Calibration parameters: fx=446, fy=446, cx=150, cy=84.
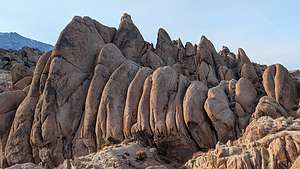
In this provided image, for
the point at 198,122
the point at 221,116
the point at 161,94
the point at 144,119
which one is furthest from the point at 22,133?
the point at 221,116

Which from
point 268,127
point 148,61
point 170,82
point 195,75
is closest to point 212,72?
point 195,75

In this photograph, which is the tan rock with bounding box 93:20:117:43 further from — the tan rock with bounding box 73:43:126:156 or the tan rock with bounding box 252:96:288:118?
the tan rock with bounding box 252:96:288:118

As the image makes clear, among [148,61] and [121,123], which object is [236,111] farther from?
[148,61]

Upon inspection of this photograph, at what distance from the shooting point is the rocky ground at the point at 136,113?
3547cm

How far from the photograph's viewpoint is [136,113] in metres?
44.8

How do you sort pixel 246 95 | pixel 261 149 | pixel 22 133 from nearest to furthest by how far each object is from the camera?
pixel 261 149, pixel 246 95, pixel 22 133

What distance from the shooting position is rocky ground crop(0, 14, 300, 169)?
116 feet

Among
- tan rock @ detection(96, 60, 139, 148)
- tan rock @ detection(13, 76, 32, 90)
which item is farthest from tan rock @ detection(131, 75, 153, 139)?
tan rock @ detection(13, 76, 32, 90)

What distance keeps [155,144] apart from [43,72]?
1792 cm

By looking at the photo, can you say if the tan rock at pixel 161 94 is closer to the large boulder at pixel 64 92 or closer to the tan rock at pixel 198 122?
the tan rock at pixel 198 122

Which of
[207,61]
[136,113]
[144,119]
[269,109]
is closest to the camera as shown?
[269,109]

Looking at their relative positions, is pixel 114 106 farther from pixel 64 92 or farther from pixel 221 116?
pixel 221 116

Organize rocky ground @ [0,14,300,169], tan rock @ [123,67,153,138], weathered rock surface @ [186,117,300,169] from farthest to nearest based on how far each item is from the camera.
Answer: tan rock @ [123,67,153,138] → rocky ground @ [0,14,300,169] → weathered rock surface @ [186,117,300,169]

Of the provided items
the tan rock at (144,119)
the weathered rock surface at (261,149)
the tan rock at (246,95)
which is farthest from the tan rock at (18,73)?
the weathered rock surface at (261,149)
